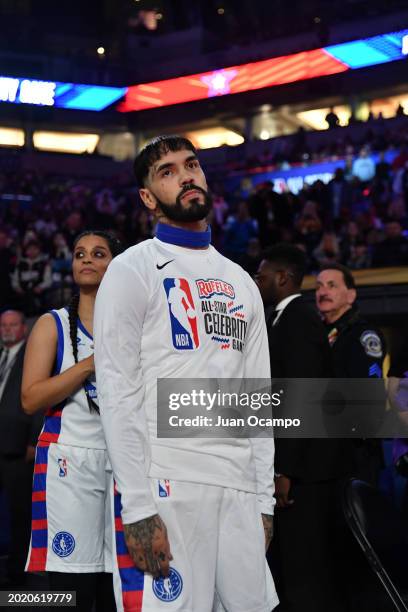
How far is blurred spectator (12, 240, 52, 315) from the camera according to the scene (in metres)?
12.6

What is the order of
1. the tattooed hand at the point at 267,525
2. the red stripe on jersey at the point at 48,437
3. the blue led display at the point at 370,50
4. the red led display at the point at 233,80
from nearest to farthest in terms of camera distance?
the tattooed hand at the point at 267,525, the red stripe on jersey at the point at 48,437, the blue led display at the point at 370,50, the red led display at the point at 233,80

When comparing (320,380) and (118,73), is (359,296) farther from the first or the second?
(118,73)

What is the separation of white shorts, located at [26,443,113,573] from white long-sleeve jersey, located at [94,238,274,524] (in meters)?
0.84

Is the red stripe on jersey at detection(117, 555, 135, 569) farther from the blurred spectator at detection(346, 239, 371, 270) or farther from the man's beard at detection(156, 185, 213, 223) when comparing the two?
the blurred spectator at detection(346, 239, 371, 270)

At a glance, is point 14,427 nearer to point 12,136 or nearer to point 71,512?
point 71,512

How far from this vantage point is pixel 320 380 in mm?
4379

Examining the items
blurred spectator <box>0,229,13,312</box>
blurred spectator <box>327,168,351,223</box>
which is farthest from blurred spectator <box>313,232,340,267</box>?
blurred spectator <box>0,229,13,312</box>

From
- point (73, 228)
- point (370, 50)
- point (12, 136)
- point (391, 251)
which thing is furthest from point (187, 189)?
point (12, 136)

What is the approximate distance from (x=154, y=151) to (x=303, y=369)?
1852 mm

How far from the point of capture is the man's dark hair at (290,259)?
15.2 ft

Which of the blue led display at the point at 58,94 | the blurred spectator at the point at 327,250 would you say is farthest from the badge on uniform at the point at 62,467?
the blue led display at the point at 58,94

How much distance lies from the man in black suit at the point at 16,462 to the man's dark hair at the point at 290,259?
2370 millimetres

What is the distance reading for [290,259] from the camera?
4.65 metres

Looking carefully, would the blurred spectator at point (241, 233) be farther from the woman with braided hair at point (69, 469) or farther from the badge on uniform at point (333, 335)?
the woman with braided hair at point (69, 469)
